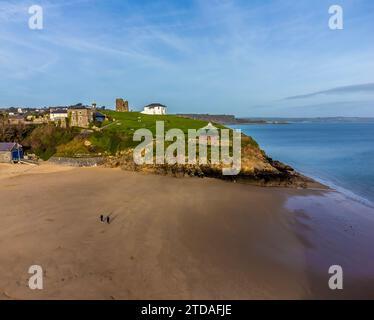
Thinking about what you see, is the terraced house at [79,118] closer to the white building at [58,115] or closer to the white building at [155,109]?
the white building at [58,115]

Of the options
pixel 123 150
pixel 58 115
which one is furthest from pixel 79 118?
pixel 123 150

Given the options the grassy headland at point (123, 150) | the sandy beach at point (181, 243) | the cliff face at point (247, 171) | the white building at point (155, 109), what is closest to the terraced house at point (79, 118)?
the grassy headland at point (123, 150)

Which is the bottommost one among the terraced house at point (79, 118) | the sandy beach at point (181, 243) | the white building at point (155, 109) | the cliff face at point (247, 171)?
the sandy beach at point (181, 243)

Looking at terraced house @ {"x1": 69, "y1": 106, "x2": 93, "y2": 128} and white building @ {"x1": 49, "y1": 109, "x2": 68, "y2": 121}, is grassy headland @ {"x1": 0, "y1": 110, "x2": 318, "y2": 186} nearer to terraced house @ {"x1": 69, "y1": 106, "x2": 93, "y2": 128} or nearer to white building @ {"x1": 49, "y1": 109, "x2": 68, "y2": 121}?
terraced house @ {"x1": 69, "y1": 106, "x2": 93, "y2": 128}

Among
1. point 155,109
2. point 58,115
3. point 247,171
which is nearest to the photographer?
point 247,171

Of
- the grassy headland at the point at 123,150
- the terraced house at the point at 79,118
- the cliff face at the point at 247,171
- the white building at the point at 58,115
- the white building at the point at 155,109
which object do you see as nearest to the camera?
the cliff face at the point at 247,171

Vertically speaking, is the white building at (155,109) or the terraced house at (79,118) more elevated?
the white building at (155,109)

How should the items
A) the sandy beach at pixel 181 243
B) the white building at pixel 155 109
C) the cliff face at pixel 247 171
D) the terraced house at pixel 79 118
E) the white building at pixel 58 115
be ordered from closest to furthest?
the sandy beach at pixel 181 243
the cliff face at pixel 247 171
the terraced house at pixel 79 118
the white building at pixel 58 115
the white building at pixel 155 109

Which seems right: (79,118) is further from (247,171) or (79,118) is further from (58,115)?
(247,171)
